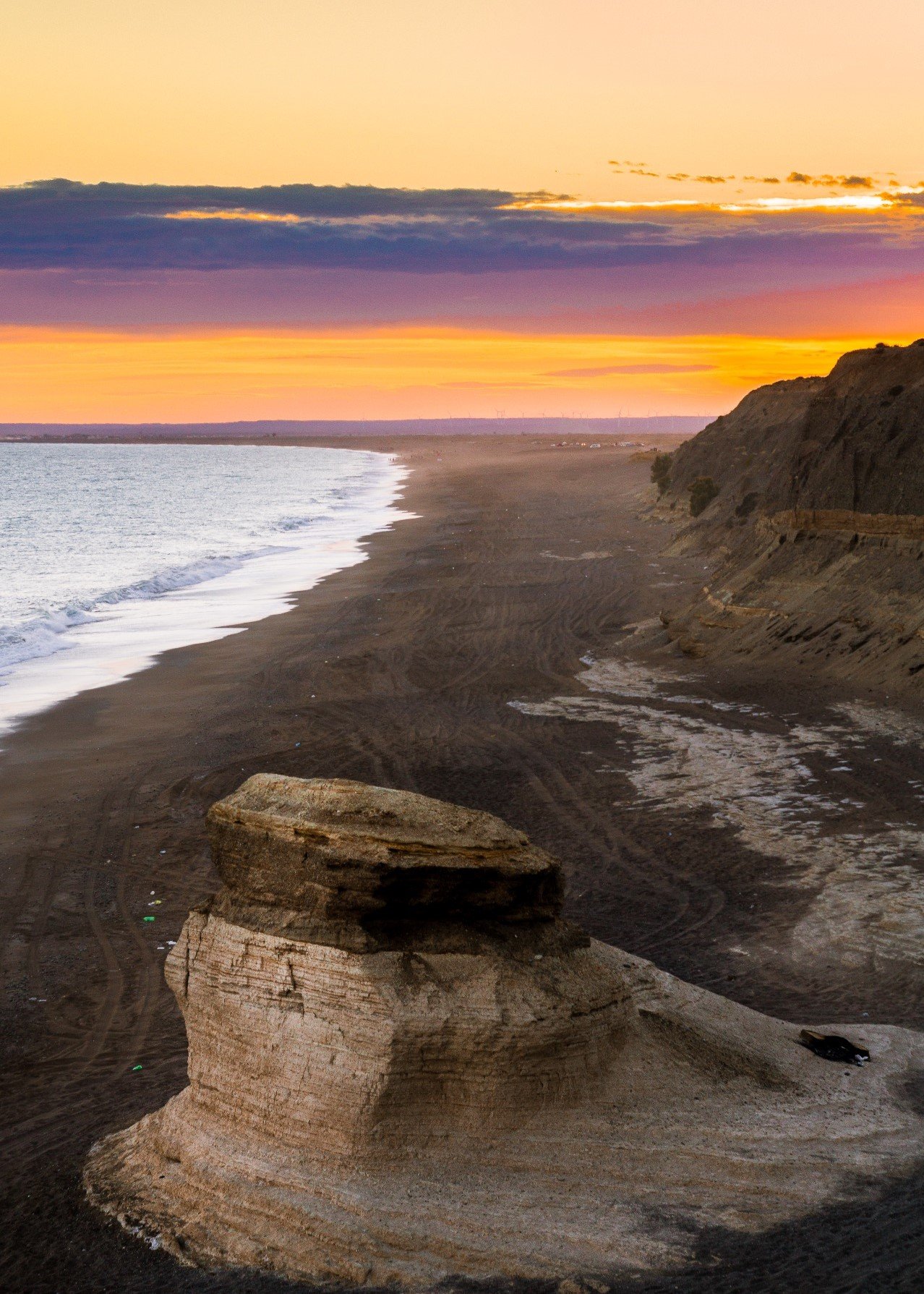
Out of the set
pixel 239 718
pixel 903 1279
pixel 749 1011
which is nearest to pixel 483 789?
pixel 239 718

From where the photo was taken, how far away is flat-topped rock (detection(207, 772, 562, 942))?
913 cm

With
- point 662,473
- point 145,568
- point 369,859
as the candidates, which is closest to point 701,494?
point 662,473

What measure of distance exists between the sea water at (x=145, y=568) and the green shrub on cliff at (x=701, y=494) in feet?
48.5

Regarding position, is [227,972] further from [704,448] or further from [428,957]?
[704,448]

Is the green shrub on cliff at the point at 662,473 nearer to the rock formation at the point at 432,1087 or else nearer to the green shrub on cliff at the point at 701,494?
the green shrub on cliff at the point at 701,494

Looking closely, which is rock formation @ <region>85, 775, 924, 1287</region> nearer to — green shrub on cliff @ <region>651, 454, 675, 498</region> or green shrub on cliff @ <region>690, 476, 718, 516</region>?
green shrub on cliff @ <region>690, 476, 718, 516</region>

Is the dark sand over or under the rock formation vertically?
under

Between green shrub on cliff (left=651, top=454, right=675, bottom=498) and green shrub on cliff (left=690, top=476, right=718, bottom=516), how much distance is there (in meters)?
9.58

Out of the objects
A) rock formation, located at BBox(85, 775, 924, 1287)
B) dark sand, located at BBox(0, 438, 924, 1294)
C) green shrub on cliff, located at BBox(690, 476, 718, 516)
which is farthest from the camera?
green shrub on cliff, located at BBox(690, 476, 718, 516)

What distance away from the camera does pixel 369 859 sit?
9086 mm

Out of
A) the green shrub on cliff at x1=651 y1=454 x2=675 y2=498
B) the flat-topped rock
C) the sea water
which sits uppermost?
the green shrub on cliff at x1=651 y1=454 x2=675 y2=498

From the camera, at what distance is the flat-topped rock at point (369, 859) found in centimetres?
913

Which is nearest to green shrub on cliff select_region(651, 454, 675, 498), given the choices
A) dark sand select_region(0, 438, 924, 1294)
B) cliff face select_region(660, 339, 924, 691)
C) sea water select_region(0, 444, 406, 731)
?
sea water select_region(0, 444, 406, 731)

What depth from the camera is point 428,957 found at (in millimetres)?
9211
